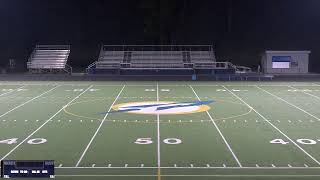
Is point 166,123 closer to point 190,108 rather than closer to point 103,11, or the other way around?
point 190,108

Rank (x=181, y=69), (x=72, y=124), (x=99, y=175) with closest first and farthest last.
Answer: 1. (x=99, y=175)
2. (x=72, y=124)
3. (x=181, y=69)

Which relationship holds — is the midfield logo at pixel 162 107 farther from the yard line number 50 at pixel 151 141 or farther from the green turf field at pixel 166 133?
the yard line number 50 at pixel 151 141

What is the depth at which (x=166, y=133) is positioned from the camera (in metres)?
11.9

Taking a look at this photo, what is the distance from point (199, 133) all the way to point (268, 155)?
247cm

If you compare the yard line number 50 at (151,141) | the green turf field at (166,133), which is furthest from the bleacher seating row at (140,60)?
the yard line number 50 at (151,141)

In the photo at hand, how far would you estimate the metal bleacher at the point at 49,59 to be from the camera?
2955 centimetres

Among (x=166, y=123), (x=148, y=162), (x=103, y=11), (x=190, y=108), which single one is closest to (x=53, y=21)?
(x=103, y=11)

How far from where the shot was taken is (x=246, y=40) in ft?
102

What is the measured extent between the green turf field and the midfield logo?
0.03 m

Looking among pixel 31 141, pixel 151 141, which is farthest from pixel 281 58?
pixel 31 141

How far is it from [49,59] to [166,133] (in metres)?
19.9

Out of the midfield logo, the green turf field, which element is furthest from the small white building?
the midfield logo

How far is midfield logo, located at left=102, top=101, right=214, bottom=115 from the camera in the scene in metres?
15.3

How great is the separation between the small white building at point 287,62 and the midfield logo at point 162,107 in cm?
1273
